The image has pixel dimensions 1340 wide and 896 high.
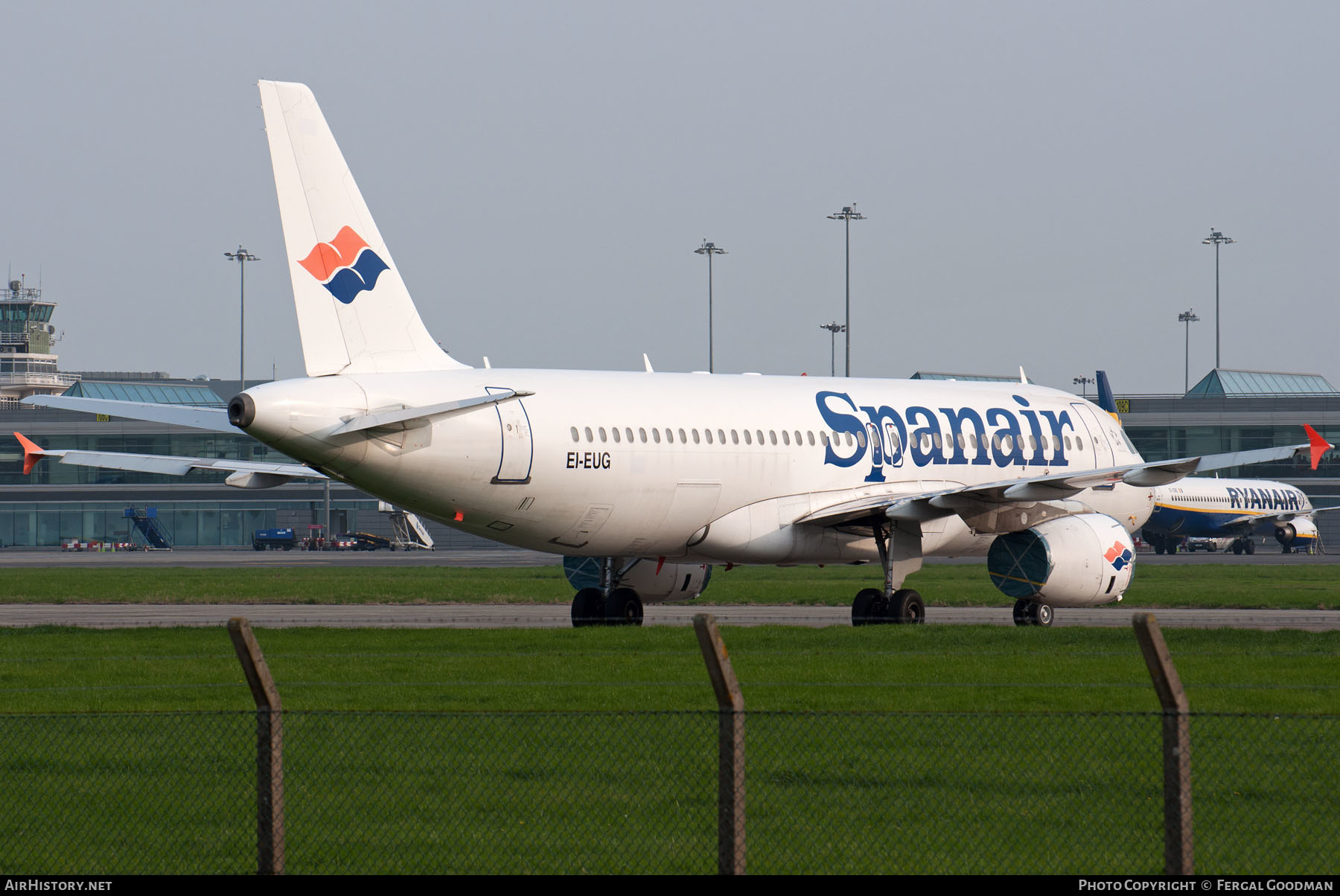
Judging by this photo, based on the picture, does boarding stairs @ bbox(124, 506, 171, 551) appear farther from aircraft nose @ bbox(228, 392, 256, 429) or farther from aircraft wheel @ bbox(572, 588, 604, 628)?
aircraft nose @ bbox(228, 392, 256, 429)

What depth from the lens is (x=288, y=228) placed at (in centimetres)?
2312

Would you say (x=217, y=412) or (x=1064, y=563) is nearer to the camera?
(x=217, y=412)

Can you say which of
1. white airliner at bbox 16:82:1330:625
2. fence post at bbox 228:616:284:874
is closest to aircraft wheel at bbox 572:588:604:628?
white airliner at bbox 16:82:1330:625

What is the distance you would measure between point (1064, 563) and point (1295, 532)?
58.1 meters

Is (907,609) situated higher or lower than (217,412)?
lower

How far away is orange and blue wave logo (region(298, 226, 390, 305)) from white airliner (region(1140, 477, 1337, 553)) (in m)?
58.9

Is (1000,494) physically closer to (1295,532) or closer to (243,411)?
(243,411)

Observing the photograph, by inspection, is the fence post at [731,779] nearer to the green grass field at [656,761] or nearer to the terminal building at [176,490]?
the green grass field at [656,761]

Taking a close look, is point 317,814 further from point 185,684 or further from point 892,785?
point 185,684

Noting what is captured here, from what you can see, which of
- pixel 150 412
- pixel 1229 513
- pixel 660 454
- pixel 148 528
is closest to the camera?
pixel 150 412

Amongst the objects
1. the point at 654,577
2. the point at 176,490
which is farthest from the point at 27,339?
the point at 654,577

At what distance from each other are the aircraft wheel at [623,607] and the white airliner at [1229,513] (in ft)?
172

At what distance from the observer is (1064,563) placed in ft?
92.8

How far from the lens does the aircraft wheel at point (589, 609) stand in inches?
1123
